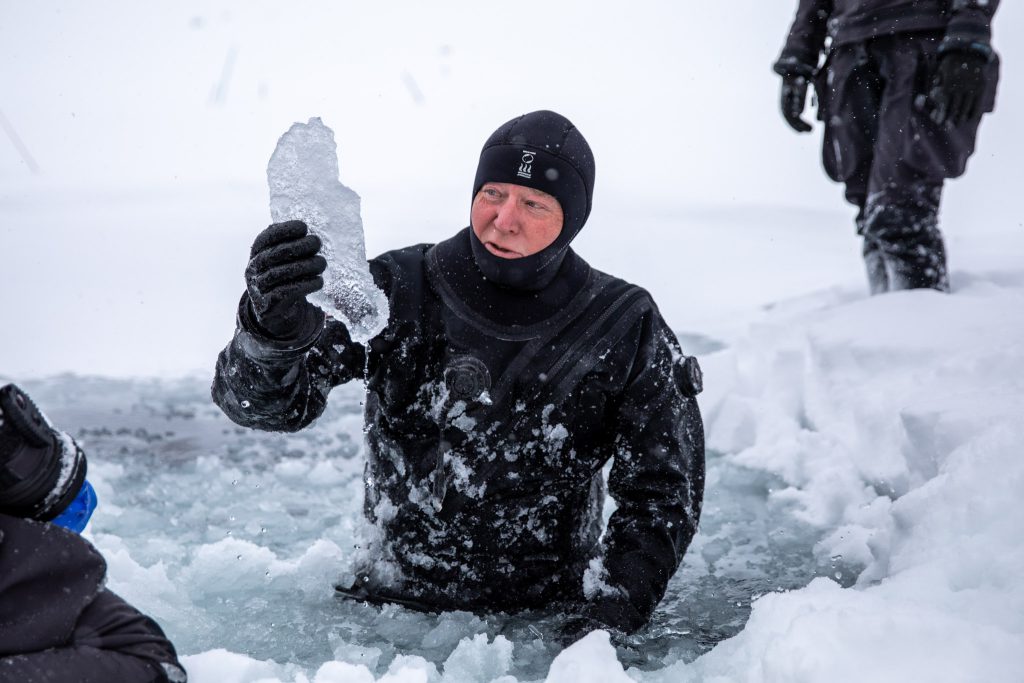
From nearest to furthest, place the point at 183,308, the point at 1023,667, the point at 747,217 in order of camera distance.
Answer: the point at 1023,667, the point at 183,308, the point at 747,217

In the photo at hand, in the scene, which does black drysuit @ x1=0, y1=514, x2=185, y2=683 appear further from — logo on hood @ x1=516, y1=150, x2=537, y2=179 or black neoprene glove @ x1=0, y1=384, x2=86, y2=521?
logo on hood @ x1=516, y1=150, x2=537, y2=179

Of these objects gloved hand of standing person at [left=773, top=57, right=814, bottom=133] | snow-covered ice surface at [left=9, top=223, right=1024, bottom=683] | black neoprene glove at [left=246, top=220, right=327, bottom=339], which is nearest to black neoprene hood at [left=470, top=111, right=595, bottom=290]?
black neoprene glove at [left=246, top=220, right=327, bottom=339]

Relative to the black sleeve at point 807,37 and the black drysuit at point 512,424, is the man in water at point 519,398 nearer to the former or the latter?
the black drysuit at point 512,424

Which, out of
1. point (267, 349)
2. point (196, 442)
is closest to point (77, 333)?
point (196, 442)

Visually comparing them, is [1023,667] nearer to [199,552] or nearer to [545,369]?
[545,369]

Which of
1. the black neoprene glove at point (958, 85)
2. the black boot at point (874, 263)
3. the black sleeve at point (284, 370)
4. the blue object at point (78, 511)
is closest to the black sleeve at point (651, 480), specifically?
the black sleeve at point (284, 370)

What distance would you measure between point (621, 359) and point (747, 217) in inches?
516

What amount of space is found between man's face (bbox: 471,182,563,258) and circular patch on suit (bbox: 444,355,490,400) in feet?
0.98

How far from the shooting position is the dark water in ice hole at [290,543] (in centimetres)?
254

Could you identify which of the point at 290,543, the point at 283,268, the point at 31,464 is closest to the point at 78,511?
the point at 31,464

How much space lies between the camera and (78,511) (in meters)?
1.56

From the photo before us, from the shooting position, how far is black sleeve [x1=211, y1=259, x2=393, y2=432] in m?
2.06

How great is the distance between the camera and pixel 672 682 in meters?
2.01

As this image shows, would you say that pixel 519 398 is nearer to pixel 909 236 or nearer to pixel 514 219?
pixel 514 219
